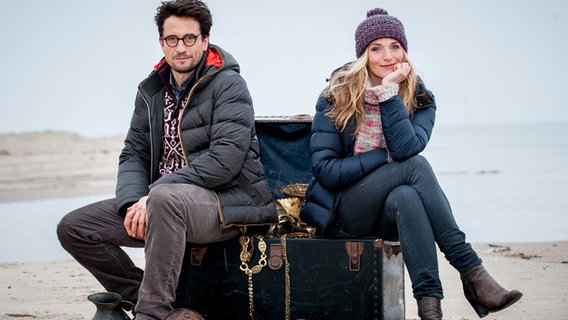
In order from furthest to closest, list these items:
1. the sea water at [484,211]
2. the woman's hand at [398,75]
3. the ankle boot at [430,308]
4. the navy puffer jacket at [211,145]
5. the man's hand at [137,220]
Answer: the sea water at [484,211]
the woman's hand at [398,75]
the navy puffer jacket at [211,145]
the man's hand at [137,220]
the ankle boot at [430,308]

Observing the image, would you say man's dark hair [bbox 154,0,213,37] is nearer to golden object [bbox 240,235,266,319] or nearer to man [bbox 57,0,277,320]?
man [bbox 57,0,277,320]

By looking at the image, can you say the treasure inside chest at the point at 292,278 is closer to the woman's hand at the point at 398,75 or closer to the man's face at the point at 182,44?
the woman's hand at the point at 398,75

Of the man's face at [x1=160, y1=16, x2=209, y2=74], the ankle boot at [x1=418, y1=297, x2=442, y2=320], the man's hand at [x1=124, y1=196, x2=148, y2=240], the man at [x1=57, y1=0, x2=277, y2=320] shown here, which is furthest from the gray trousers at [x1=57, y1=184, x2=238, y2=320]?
the ankle boot at [x1=418, y1=297, x2=442, y2=320]

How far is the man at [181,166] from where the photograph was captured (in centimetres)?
394

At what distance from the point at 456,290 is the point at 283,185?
1.67 metres

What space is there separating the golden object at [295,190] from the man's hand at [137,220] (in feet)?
3.42

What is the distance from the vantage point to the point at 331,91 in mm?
4270

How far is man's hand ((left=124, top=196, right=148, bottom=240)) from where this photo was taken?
12.9ft

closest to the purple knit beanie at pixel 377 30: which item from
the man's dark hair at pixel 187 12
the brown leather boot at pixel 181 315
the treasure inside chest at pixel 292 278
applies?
the man's dark hair at pixel 187 12

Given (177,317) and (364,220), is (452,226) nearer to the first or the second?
(364,220)

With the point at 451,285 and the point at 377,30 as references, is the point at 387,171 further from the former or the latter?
the point at 451,285

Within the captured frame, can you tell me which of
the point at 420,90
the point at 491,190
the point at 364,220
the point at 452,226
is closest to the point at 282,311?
the point at 364,220

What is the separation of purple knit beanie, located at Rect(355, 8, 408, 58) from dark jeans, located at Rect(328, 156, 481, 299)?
70 cm

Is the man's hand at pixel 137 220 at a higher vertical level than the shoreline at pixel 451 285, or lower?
higher
